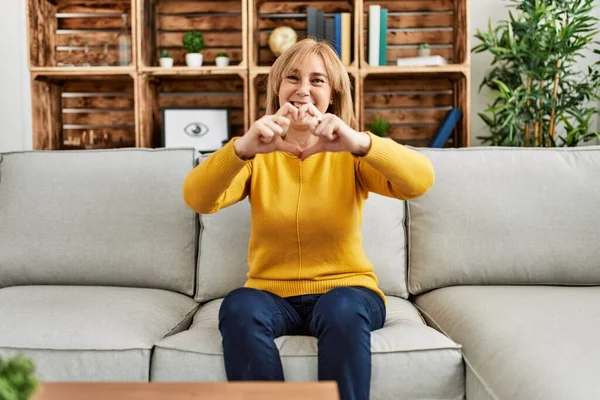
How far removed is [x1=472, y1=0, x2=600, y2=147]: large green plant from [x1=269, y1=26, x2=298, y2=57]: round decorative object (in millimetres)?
827

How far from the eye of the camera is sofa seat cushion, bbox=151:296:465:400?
125cm

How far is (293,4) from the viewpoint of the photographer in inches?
115

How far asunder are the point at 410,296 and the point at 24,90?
2.22m

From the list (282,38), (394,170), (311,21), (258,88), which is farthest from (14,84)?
(394,170)

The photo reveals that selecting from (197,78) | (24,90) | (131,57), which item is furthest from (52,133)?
(197,78)

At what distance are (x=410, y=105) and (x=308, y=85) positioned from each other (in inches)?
61.9

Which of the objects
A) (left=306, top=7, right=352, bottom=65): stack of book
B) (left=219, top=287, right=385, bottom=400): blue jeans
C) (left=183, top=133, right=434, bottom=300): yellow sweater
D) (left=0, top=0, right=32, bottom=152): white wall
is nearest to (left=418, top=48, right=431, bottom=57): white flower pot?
(left=306, top=7, right=352, bottom=65): stack of book

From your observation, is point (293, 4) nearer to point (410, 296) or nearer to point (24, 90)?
point (24, 90)

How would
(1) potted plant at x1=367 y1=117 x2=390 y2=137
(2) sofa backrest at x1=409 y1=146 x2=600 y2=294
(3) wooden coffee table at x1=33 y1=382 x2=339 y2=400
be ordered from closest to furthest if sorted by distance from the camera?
(3) wooden coffee table at x1=33 y1=382 x2=339 y2=400
(2) sofa backrest at x1=409 y1=146 x2=600 y2=294
(1) potted plant at x1=367 y1=117 x2=390 y2=137

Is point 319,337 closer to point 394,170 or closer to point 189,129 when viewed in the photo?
point 394,170

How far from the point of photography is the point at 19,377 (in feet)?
1.94

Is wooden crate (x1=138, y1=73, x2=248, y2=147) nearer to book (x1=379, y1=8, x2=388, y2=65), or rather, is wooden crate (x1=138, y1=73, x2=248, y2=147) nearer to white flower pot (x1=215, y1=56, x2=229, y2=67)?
white flower pot (x1=215, y1=56, x2=229, y2=67)

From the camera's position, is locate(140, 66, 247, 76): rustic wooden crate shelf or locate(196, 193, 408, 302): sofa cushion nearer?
locate(196, 193, 408, 302): sofa cushion

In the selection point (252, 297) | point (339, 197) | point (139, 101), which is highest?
point (139, 101)
